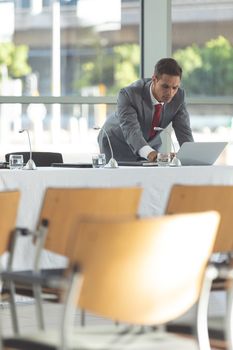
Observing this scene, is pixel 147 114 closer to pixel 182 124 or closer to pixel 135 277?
pixel 182 124

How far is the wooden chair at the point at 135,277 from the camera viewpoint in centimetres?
279

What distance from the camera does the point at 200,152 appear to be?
6117mm

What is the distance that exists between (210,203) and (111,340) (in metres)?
1.22

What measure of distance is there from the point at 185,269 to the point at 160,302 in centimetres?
14

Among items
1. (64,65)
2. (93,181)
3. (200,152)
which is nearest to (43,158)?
(200,152)

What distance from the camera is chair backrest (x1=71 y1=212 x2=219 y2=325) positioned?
9.16 feet

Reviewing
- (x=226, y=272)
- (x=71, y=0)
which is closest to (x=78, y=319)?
(x=226, y=272)

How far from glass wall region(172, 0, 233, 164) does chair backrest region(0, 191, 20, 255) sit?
6218mm

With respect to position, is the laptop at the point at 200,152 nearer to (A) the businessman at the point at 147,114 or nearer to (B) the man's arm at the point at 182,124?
(A) the businessman at the point at 147,114

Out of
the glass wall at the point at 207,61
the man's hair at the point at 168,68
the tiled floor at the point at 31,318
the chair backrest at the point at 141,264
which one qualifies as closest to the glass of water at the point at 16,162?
the tiled floor at the point at 31,318

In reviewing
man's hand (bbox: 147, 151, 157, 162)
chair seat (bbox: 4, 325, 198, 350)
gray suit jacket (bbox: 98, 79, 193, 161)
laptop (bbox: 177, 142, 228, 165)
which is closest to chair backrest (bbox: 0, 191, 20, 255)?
chair seat (bbox: 4, 325, 198, 350)

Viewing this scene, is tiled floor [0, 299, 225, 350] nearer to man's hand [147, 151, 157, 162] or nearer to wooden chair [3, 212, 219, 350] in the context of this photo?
man's hand [147, 151, 157, 162]

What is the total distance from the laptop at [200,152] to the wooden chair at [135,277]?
9.63 feet

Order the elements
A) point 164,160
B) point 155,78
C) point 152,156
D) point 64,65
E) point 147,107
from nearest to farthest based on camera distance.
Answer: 1. point 164,160
2. point 152,156
3. point 155,78
4. point 147,107
5. point 64,65
